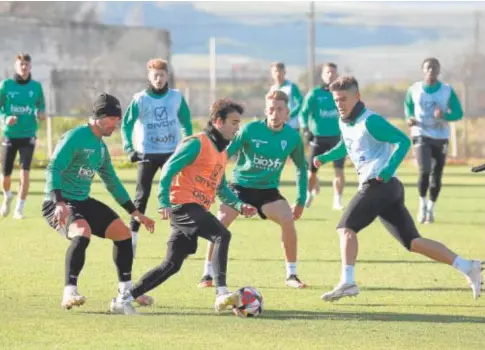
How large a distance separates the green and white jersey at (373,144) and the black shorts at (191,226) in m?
1.46

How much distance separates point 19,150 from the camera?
20344 mm

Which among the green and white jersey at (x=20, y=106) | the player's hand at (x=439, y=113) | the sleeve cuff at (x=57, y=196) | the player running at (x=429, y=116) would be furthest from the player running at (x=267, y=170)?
the green and white jersey at (x=20, y=106)

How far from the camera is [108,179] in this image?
38.9 ft

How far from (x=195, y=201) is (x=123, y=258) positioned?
75 cm

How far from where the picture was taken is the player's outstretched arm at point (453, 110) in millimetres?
19500

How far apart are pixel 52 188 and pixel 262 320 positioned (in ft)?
6.36

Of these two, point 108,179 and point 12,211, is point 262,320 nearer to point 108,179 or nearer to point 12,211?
point 108,179

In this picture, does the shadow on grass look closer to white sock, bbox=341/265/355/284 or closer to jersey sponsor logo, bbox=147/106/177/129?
white sock, bbox=341/265/355/284

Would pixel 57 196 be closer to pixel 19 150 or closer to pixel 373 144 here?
pixel 373 144

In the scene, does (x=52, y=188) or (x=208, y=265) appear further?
Result: (x=208, y=265)

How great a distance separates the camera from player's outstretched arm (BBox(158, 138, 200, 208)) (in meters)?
11.2

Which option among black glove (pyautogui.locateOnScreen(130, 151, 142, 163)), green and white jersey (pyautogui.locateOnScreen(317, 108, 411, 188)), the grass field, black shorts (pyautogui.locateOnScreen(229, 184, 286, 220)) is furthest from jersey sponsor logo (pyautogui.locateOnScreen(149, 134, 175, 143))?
green and white jersey (pyautogui.locateOnScreen(317, 108, 411, 188))

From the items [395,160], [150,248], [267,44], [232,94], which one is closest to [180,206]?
[395,160]

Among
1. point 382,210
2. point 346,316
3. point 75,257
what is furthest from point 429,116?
point 75,257
